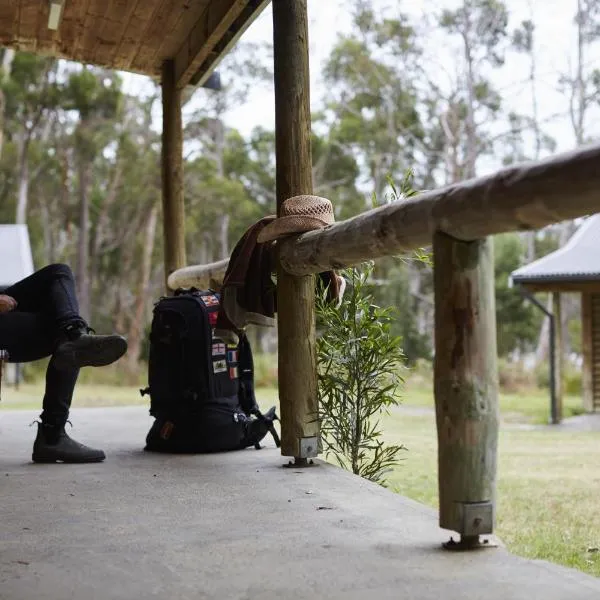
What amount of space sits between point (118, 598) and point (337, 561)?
50 centimetres

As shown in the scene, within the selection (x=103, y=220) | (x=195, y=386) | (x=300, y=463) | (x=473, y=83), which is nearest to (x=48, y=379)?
(x=195, y=386)

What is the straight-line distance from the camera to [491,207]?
1.93 m

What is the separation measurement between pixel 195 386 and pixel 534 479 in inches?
164

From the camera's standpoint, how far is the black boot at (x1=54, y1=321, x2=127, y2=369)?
3145mm

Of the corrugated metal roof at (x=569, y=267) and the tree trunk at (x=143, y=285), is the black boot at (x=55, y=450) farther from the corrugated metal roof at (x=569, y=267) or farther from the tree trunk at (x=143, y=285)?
the tree trunk at (x=143, y=285)

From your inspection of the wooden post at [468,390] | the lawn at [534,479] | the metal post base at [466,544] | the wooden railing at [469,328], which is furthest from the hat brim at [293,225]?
the lawn at [534,479]

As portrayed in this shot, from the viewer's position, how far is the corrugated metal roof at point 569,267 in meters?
11.3

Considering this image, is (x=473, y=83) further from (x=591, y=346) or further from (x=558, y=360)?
(x=558, y=360)

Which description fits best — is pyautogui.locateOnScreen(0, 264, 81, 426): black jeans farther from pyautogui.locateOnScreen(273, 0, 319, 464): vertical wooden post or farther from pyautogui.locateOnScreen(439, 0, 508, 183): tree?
pyautogui.locateOnScreen(439, 0, 508, 183): tree

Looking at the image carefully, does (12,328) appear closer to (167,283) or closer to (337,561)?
(337,561)

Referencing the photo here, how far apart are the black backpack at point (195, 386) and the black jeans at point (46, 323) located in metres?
0.51

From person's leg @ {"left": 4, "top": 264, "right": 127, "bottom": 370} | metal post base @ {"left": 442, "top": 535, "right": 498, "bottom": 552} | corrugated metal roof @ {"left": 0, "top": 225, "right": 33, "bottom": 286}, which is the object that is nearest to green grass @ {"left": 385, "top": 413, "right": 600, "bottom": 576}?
person's leg @ {"left": 4, "top": 264, "right": 127, "bottom": 370}

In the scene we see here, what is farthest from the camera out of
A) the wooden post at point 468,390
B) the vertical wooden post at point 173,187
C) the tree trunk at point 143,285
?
the tree trunk at point 143,285

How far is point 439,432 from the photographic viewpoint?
2146 mm
